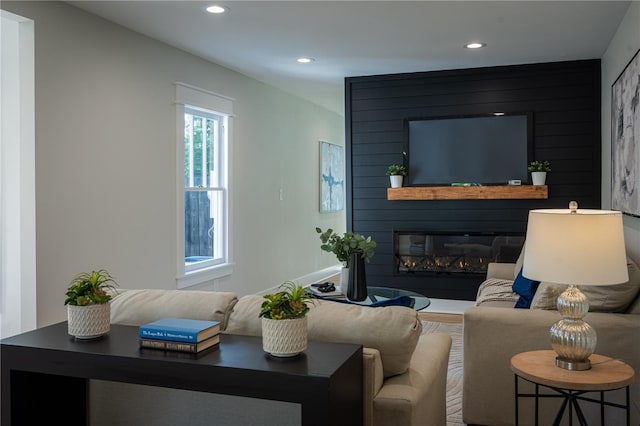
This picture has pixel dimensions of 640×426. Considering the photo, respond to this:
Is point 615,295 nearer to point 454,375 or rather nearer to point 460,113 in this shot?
point 454,375

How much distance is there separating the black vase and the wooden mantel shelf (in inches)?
99.2

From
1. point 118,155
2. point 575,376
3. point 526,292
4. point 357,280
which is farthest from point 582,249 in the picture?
point 118,155

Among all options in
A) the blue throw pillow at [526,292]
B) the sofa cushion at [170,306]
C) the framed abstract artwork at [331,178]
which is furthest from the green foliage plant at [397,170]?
the sofa cushion at [170,306]

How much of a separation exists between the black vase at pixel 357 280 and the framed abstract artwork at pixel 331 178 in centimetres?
465

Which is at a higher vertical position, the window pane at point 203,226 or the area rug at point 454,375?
the window pane at point 203,226

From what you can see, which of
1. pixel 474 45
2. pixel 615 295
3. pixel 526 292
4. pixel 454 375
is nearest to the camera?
pixel 615 295

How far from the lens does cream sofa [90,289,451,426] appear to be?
1.85 meters

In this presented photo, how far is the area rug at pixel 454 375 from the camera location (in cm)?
307

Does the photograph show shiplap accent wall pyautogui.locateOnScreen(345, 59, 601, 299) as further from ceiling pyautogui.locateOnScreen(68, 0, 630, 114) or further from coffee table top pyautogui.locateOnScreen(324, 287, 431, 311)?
coffee table top pyautogui.locateOnScreen(324, 287, 431, 311)

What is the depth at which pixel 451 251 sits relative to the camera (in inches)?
243

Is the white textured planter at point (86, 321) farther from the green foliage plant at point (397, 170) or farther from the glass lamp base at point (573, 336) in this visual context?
the green foliage plant at point (397, 170)

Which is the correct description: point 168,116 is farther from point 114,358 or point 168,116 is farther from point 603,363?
point 603,363

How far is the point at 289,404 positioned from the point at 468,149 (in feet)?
15.3

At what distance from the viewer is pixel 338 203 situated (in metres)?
9.30
